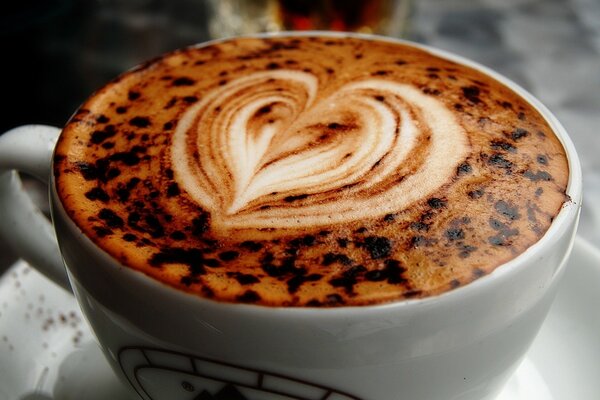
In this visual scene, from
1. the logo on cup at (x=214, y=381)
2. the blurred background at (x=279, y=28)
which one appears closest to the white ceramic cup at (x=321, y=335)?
the logo on cup at (x=214, y=381)

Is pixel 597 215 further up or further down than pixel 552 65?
further down

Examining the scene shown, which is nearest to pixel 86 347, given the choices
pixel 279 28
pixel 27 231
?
pixel 27 231

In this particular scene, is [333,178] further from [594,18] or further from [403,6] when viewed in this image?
[594,18]

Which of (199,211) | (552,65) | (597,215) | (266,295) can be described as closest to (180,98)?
(199,211)

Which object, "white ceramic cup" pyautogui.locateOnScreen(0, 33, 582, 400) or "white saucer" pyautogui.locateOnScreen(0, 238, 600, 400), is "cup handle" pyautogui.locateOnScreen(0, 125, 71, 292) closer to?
"white saucer" pyautogui.locateOnScreen(0, 238, 600, 400)

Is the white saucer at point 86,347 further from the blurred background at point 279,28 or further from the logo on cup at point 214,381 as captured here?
the blurred background at point 279,28
